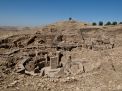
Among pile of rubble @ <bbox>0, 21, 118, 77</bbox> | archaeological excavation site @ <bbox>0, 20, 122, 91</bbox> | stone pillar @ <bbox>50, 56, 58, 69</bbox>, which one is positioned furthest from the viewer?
stone pillar @ <bbox>50, 56, 58, 69</bbox>

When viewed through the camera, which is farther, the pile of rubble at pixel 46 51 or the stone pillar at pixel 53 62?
the stone pillar at pixel 53 62

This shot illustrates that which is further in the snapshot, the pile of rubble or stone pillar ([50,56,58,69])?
stone pillar ([50,56,58,69])

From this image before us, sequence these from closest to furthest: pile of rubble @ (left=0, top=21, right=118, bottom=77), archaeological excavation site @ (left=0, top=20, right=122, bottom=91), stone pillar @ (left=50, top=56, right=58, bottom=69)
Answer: archaeological excavation site @ (left=0, top=20, right=122, bottom=91) → pile of rubble @ (left=0, top=21, right=118, bottom=77) → stone pillar @ (left=50, top=56, right=58, bottom=69)

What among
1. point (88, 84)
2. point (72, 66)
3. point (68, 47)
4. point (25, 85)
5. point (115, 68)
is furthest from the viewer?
point (68, 47)

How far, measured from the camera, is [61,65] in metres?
15.7

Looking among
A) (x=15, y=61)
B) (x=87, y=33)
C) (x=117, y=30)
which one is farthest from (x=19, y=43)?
(x=117, y=30)

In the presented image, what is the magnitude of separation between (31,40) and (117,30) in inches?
524

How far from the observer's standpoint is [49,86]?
631cm

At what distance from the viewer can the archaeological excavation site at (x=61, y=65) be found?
653cm

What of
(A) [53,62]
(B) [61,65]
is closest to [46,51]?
(A) [53,62]

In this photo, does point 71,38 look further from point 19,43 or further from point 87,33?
point 19,43

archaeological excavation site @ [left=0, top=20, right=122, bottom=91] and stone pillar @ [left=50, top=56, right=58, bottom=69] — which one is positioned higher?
archaeological excavation site @ [left=0, top=20, right=122, bottom=91]

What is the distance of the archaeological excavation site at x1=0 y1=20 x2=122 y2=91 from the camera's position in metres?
6.53

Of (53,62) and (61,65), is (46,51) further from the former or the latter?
(61,65)
